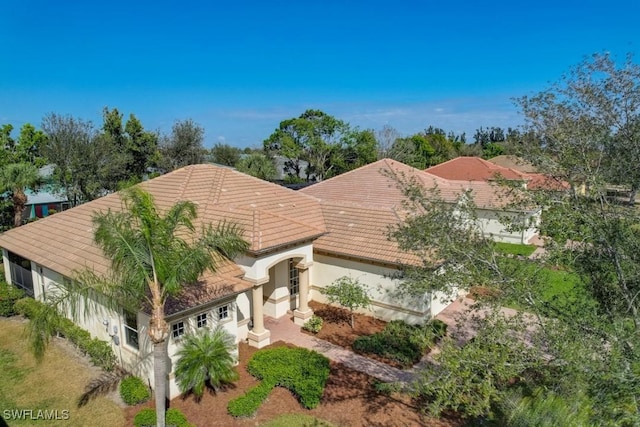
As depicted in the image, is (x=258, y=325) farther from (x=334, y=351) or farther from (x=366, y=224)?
(x=366, y=224)

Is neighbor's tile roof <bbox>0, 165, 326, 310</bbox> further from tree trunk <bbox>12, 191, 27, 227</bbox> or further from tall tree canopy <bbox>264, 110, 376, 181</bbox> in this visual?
tall tree canopy <bbox>264, 110, 376, 181</bbox>

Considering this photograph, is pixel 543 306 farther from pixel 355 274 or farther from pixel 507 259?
pixel 355 274

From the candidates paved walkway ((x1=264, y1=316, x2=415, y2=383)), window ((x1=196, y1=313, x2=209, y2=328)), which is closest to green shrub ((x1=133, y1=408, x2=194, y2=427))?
window ((x1=196, y1=313, x2=209, y2=328))

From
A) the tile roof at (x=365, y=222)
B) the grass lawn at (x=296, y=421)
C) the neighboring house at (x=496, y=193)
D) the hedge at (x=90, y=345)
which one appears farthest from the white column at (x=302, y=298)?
the neighboring house at (x=496, y=193)

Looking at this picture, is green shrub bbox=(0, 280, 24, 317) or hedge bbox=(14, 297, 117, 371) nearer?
hedge bbox=(14, 297, 117, 371)

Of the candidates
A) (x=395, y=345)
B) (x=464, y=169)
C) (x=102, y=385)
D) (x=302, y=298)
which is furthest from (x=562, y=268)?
(x=464, y=169)

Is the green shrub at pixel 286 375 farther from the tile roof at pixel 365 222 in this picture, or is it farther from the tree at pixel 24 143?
the tree at pixel 24 143
